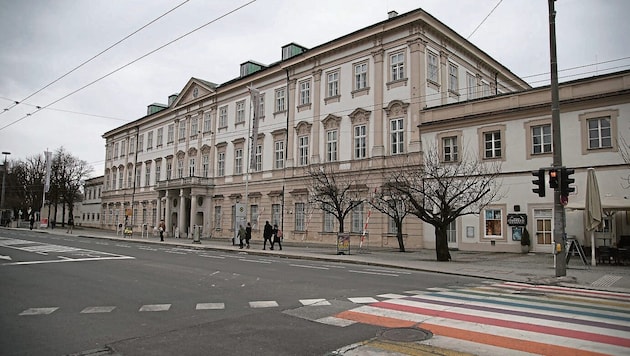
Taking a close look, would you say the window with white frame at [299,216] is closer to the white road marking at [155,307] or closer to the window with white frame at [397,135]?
the window with white frame at [397,135]

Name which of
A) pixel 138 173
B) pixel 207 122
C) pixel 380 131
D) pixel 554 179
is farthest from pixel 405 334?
pixel 138 173

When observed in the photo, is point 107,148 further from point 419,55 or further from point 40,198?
point 419,55

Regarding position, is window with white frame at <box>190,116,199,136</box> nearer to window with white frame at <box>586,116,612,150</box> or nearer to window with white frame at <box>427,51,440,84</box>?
window with white frame at <box>427,51,440,84</box>

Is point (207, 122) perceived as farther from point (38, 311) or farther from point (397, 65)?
point (38, 311)

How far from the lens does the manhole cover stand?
6.44 metres

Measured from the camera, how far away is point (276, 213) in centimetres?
3928

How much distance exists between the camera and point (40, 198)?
76.8 meters

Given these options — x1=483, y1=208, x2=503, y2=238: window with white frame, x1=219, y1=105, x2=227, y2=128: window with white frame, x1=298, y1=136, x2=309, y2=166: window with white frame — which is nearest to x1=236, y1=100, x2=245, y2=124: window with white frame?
x1=219, y1=105, x2=227, y2=128: window with white frame

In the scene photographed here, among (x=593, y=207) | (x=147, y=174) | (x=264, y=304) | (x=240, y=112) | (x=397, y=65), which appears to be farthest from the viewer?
(x=147, y=174)

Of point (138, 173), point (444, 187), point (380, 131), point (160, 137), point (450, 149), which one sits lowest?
point (444, 187)

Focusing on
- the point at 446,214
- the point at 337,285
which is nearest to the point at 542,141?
the point at 446,214

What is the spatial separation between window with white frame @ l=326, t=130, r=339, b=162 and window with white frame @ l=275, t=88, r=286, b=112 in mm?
6542

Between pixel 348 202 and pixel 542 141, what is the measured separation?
12.3 metres

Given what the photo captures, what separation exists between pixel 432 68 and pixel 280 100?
47.7 feet
